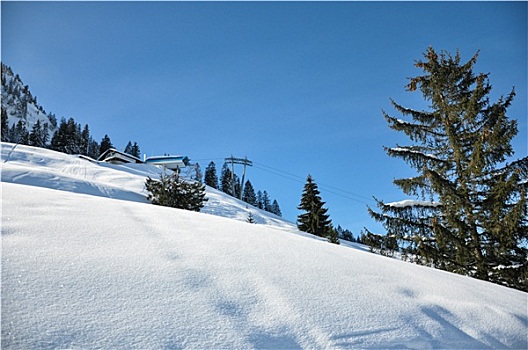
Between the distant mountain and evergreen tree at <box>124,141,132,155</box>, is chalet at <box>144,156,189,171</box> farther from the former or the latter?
the distant mountain

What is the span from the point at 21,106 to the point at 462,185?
142 metres

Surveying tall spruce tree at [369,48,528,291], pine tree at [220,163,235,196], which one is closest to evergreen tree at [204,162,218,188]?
pine tree at [220,163,235,196]

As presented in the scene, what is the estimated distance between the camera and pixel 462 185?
7703 mm

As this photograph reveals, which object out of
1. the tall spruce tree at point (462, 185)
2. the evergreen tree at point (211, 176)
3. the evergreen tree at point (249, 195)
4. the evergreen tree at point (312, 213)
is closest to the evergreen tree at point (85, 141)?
the evergreen tree at point (211, 176)

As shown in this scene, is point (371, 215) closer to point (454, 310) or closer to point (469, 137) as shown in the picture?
point (469, 137)

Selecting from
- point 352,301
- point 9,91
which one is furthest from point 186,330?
point 9,91

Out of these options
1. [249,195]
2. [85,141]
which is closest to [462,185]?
[249,195]

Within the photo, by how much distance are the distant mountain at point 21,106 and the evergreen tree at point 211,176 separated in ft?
239

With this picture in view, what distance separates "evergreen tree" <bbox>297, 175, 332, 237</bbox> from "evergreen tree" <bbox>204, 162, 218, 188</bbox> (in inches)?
1456

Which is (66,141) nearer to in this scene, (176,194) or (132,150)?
(132,150)

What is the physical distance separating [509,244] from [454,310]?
6.60 meters

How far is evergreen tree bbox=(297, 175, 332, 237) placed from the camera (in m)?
23.4

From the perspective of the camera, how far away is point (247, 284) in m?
1.90

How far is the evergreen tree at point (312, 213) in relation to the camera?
2339 cm
